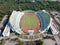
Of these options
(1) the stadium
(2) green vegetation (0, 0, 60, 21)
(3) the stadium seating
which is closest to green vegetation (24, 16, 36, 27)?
(1) the stadium

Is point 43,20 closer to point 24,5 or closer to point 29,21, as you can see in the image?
point 29,21

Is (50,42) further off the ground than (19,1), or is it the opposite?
(19,1)

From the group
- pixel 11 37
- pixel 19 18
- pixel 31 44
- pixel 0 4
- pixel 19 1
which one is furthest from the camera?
pixel 19 1

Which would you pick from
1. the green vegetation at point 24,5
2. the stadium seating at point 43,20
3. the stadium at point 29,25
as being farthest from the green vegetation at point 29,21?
the green vegetation at point 24,5

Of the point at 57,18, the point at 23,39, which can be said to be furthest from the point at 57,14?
the point at 23,39

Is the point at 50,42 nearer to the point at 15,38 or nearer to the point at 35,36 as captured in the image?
the point at 35,36

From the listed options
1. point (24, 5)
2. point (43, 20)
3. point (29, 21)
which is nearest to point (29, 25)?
point (29, 21)

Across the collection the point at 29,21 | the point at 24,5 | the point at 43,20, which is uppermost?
the point at 24,5
